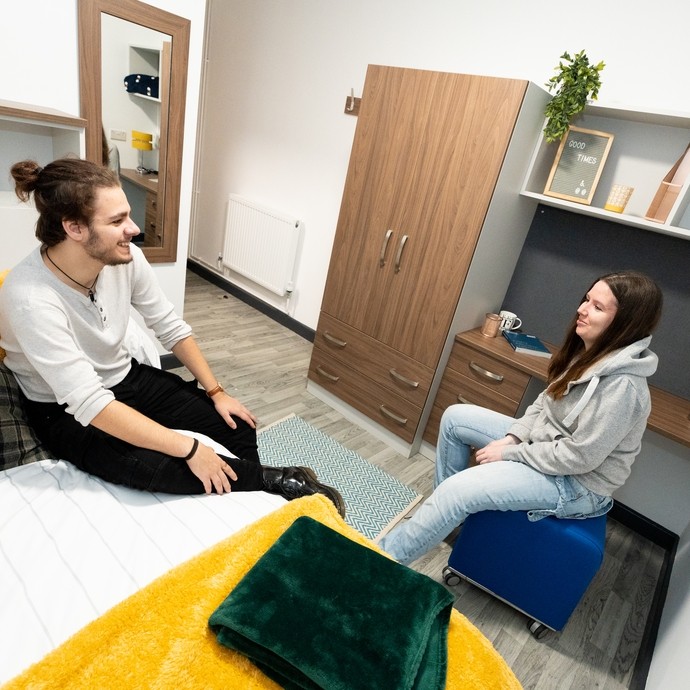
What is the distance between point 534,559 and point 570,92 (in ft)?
5.77

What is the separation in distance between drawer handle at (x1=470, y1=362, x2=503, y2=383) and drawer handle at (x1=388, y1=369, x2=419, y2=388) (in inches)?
11.4

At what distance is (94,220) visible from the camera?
3.86 ft

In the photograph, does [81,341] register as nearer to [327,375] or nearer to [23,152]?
[23,152]

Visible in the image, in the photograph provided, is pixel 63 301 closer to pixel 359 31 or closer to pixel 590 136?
pixel 590 136

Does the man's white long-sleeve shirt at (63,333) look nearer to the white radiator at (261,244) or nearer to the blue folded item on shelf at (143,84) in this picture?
the blue folded item on shelf at (143,84)

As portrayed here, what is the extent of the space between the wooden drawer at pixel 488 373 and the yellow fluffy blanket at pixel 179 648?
50.8 inches

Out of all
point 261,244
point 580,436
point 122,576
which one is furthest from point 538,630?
point 261,244

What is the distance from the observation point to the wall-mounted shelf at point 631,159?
72.8 inches

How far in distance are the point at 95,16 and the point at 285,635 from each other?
216 centimetres

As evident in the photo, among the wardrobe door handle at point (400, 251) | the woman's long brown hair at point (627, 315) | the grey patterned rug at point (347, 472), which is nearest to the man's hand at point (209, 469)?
the grey patterned rug at point (347, 472)

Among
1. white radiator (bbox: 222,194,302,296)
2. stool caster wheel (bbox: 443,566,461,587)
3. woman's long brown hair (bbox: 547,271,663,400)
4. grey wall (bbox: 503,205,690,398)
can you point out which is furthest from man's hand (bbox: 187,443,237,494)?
white radiator (bbox: 222,194,302,296)

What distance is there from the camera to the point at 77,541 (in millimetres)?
975

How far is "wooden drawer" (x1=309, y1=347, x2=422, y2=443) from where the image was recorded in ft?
7.75

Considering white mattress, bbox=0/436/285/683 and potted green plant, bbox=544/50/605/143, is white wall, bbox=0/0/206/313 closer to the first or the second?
white mattress, bbox=0/436/285/683
